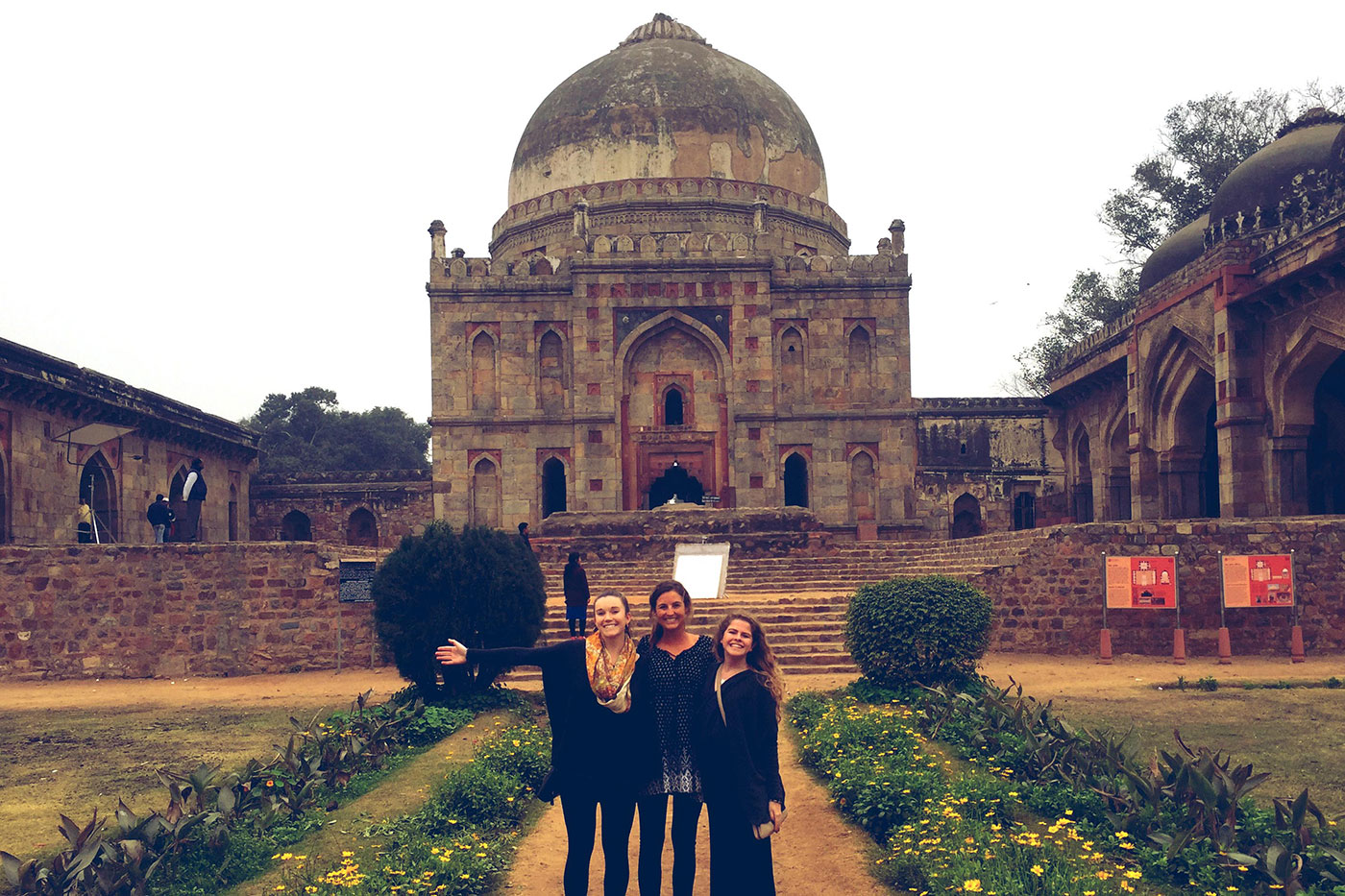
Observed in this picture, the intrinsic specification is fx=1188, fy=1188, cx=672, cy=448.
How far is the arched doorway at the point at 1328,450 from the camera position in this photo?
22.4 metres

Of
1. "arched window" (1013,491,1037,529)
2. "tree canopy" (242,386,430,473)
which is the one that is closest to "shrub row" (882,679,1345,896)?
"arched window" (1013,491,1037,529)

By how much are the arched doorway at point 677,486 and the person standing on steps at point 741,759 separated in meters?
24.1

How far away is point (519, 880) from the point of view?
6707mm

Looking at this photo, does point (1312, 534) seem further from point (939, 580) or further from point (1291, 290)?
point (939, 580)

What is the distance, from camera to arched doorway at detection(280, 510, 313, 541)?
34594 millimetres

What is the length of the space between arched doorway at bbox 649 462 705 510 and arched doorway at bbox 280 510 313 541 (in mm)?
11231

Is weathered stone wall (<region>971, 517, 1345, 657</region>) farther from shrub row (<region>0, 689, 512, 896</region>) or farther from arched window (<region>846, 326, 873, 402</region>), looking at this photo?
arched window (<region>846, 326, 873, 402</region>)

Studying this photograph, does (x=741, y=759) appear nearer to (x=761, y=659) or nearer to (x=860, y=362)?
(x=761, y=659)

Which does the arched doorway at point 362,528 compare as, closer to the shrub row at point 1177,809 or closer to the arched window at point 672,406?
the arched window at point 672,406

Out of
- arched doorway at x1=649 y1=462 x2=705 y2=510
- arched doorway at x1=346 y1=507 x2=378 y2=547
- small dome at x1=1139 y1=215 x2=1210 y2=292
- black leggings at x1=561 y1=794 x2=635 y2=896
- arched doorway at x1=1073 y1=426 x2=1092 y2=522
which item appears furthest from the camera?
arched doorway at x1=346 y1=507 x2=378 y2=547

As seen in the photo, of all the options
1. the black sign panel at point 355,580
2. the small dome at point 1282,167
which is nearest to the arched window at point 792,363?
the small dome at point 1282,167

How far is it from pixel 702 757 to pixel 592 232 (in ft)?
89.7

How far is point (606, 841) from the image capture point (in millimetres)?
5375

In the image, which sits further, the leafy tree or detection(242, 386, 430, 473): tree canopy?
detection(242, 386, 430, 473): tree canopy
